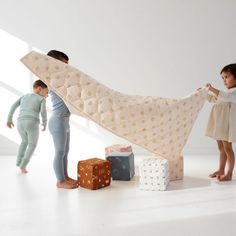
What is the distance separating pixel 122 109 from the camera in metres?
2.32

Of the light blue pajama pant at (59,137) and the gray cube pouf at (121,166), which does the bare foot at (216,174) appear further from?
the light blue pajama pant at (59,137)

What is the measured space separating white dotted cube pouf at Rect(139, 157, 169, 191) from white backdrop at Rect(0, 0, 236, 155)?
136cm

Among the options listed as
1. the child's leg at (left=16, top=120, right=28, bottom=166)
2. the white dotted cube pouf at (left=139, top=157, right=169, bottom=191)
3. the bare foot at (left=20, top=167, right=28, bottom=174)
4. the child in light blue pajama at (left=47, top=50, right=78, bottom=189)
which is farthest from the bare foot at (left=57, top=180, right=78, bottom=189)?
the child's leg at (left=16, top=120, right=28, bottom=166)

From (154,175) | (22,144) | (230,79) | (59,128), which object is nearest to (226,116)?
(230,79)

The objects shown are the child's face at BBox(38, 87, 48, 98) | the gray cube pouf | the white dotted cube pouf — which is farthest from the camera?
the child's face at BBox(38, 87, 48, 98)

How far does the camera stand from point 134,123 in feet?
7.71

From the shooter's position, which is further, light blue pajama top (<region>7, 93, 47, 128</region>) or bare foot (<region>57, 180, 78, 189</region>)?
light blue pajama top (<region>7, 93, 47, 128</region>)

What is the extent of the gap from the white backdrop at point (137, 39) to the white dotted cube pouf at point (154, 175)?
53.5 inches

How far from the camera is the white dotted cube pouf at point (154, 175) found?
2359 millimetres

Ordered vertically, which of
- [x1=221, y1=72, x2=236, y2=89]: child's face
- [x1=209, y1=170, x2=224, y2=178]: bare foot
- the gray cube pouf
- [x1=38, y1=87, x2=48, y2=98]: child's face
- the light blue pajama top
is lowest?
[x1=209, y1=170, x2=224, y2=178]: bare foot

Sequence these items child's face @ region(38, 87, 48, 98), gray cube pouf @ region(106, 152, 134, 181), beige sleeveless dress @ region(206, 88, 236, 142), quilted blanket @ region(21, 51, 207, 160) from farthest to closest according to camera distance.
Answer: child's face @ region(38, 87, 48, 98) < gray cube pouf @ region(106, 152, 134, 181) < beige sleeveless dress @ region(206, 88, 236, 142) < quilted blanket @ region(21, 51, 207, 160)

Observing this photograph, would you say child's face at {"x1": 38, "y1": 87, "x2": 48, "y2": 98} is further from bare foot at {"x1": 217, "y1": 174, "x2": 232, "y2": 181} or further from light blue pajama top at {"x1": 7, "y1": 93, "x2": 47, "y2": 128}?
bare foot at {"x1": 217, "y1": 174, "x2": 232, "y2": 181}

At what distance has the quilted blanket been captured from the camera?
2258 mm

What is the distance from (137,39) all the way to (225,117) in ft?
4.89
